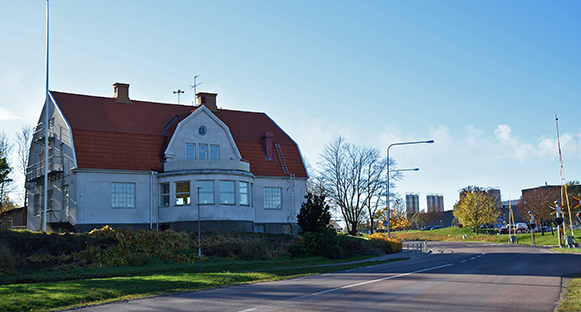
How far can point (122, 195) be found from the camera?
3347 centimetres

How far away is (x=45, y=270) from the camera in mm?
21656

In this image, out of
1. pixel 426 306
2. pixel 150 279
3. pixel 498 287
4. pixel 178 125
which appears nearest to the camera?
pixel 426 306

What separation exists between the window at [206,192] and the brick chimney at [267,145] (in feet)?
21.7

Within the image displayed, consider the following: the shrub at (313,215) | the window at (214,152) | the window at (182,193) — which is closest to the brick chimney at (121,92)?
the window at (214,152)

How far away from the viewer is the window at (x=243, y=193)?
114 ft

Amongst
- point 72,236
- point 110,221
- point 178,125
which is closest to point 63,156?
point 110,221

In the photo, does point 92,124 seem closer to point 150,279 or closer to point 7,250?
point 7,250

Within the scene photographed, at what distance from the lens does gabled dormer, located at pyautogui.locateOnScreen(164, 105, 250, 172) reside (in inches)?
1337

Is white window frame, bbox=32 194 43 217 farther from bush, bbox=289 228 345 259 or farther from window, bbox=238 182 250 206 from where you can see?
bush, bbox=289 228 345 259

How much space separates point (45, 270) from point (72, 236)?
12.6 feet

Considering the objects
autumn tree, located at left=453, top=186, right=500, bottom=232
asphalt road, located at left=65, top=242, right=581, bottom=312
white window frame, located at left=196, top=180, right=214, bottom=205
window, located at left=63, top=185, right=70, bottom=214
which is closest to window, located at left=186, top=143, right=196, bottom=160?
white window frame, located at left=196, top=180, right=214, bottom=205

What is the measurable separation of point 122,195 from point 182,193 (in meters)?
3.72

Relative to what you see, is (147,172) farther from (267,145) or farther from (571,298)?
(571,298)

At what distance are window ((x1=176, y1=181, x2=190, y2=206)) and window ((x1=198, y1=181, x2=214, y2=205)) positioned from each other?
922 millimetres
